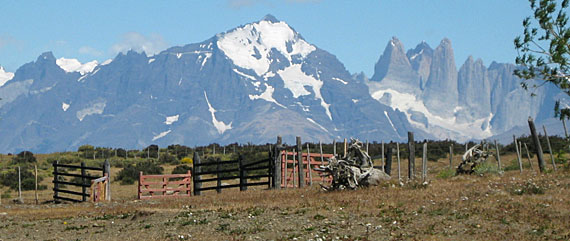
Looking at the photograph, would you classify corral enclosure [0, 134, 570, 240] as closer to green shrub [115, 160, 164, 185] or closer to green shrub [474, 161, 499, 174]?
green shrub [474, 161, 499, 174]

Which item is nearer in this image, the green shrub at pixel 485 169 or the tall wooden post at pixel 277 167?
the green shrub at pixel 485 169

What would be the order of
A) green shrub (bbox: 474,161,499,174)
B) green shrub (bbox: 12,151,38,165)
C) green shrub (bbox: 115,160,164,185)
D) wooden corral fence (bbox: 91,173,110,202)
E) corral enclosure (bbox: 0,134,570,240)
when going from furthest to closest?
green shrub (bbox: 12,151,38,165) → green shrub (bbox: 115,160,164,185) → wooden corral fence (bbox: 91,173,110,202) → green shrub (bbox: 474,161,499,174) → corral enclosure (bbox: 0,134,570,240)

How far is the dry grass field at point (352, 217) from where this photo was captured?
63.2ft

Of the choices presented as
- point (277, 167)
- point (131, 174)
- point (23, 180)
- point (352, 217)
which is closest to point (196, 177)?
point (277, 167)

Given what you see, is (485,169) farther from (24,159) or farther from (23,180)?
(24,159)

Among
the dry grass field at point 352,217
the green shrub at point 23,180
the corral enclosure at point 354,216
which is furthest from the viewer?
the green shrub at point 23,180

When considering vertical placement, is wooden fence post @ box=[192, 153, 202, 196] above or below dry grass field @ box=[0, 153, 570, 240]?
above

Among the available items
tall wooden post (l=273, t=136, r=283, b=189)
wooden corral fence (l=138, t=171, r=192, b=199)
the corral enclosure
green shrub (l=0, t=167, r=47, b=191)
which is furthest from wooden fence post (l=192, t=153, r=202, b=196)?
green shrub (l=0, t=167, r=47, b=191)

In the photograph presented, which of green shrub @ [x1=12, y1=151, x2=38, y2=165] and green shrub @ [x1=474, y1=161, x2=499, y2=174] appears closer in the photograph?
green shrub @ [x1=474, y1=161, x2=499, y2=174]

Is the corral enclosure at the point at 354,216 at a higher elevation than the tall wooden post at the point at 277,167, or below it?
below

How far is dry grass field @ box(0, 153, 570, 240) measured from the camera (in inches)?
758

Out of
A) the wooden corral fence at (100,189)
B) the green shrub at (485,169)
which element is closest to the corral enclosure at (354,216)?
the green shrub at (485,169)

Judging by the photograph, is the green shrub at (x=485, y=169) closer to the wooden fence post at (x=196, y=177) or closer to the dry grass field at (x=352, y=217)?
the dry grass field at (x=352, y=217)

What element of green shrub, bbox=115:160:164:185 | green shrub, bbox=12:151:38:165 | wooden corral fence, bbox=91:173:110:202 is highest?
green shrub, bbox=12:151:38:165
